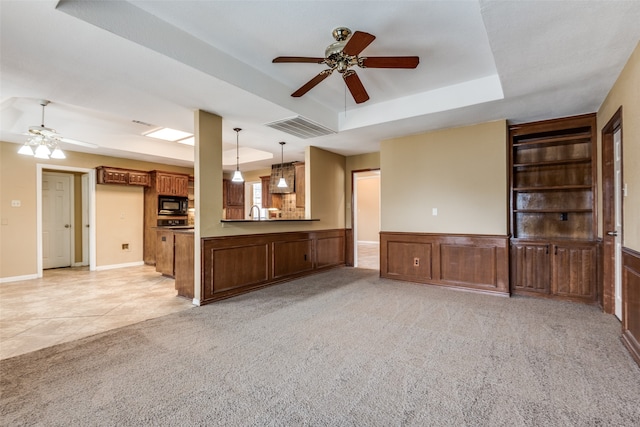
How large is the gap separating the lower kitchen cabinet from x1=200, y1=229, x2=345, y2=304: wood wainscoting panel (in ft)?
10.9

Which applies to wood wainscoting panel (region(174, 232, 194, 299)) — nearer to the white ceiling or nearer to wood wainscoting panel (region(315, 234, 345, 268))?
the white ceiling

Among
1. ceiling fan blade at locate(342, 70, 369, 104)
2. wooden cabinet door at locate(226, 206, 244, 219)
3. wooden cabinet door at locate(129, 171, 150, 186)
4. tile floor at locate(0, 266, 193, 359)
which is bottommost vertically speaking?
tile floor at locate(0, 266, 193, 359)

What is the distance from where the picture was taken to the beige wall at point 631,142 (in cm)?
237

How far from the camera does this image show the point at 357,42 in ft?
7.59

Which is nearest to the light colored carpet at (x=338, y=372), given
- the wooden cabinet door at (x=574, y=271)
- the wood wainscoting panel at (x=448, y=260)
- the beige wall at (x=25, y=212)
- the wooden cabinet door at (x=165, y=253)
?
the wooden cabinet door at (x=574, y=271)

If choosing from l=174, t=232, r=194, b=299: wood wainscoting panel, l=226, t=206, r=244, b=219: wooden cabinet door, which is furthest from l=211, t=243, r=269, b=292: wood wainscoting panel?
l=226, t=206, r=244, b=219: wooden cabinet door

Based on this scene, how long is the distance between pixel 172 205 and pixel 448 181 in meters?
6.31

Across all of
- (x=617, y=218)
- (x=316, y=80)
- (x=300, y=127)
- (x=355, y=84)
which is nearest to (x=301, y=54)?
(x=316, y=80)

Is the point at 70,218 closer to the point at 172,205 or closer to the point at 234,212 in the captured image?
the point at 172,205

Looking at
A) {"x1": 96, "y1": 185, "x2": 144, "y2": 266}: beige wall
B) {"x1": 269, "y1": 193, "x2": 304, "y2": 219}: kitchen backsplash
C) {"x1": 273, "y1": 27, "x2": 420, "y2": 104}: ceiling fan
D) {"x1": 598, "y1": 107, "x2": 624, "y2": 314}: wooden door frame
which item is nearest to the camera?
{"x1": 273, "y1": 27, "x2": 420, "y2": 104}: ceiling fan

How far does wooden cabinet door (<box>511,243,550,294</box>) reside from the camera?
13.6 feet

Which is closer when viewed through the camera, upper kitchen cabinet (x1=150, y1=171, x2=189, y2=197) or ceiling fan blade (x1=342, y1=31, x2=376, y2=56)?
ceiling fan blade (x1=342, y1=31, x2=376, y2=56)

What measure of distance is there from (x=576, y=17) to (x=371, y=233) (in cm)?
994

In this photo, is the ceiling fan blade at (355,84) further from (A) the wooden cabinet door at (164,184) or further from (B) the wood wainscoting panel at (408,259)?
(A) the wooden cabinet door at (164,184)
